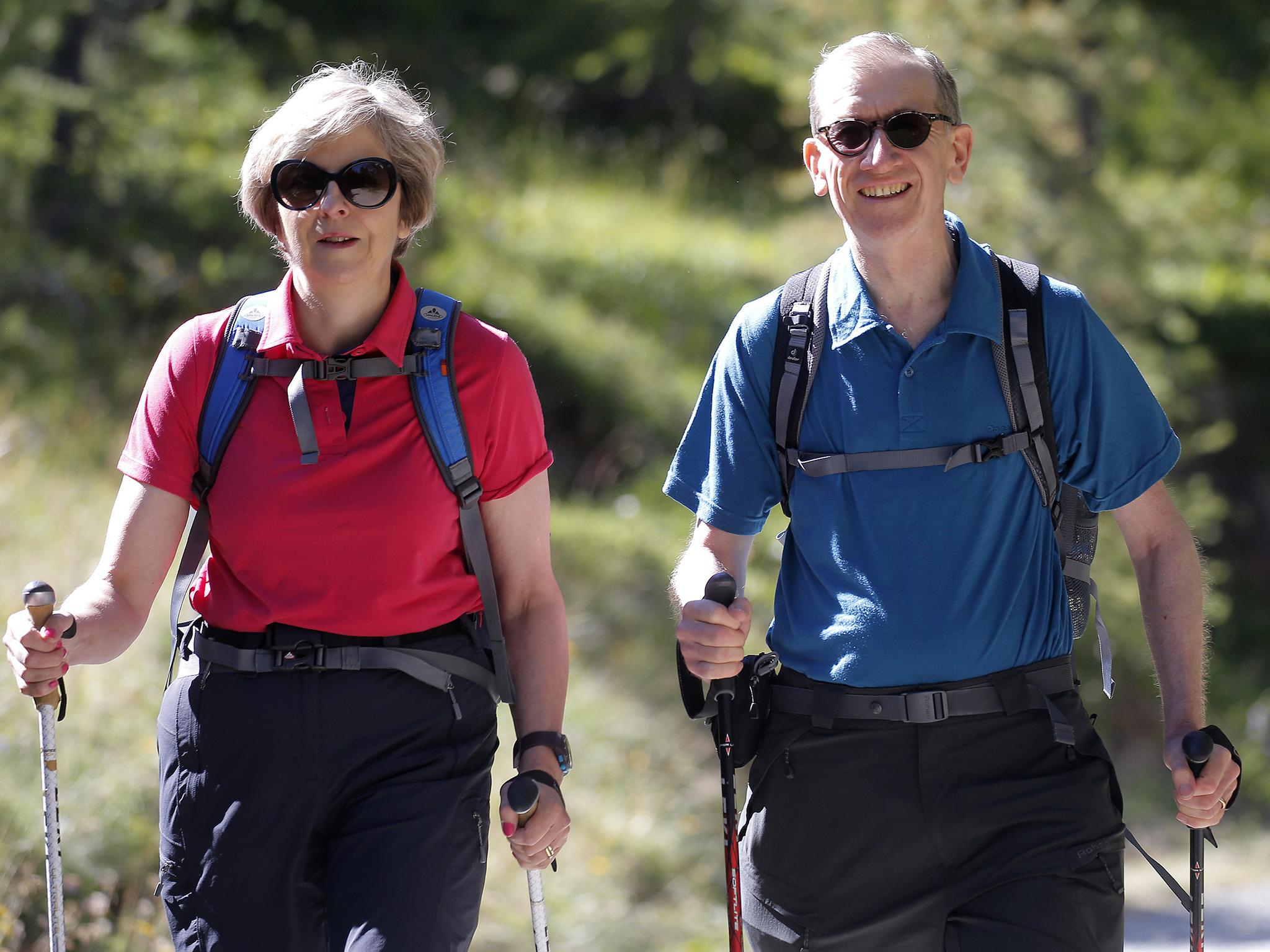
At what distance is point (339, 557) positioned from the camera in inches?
106

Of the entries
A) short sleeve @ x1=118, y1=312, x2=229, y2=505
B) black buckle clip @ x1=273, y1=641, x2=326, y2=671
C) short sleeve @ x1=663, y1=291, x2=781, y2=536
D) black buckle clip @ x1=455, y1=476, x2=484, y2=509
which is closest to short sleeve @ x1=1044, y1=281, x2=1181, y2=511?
short sleeve @ x1=663, y1=291, x2=781, y2=536

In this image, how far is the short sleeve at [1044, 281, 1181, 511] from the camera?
2746 millimetres

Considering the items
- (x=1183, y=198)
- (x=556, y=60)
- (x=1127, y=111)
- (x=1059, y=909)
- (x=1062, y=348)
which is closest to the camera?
(x=1059, y=909)

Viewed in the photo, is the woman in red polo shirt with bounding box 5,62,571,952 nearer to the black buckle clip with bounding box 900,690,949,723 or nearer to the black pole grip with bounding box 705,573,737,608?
the black pole grip with bounding box 705,573,737,608

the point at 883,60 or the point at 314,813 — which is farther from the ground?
the point at 883,60

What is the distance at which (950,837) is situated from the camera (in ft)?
8.79

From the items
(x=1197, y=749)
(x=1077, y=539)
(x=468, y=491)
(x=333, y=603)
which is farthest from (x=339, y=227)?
(x=1197, y=749)

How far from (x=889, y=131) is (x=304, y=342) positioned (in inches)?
47.8

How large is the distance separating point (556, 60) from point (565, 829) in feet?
37.0

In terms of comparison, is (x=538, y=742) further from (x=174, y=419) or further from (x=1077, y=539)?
(x=1077, y=539)

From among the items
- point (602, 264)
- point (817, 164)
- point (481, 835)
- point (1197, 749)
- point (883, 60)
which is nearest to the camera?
point (1197, 749)

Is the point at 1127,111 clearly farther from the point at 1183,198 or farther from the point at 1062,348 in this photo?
the point at 1062,348

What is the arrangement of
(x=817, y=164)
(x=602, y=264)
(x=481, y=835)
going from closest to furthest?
(x=481, y=835) → (x=817, y=164) → (x=602, y=264)

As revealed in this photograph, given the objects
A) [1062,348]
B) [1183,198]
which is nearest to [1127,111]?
[1183,198]
